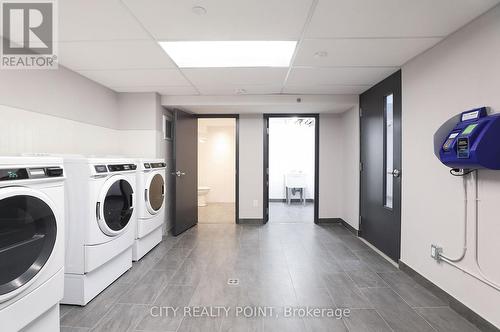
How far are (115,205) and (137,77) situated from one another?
1.46 meters

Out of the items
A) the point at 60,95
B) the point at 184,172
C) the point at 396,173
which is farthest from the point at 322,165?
the point at 60,95

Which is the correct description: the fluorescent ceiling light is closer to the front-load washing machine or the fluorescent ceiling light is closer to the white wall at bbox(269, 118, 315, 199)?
the front-load washing machine

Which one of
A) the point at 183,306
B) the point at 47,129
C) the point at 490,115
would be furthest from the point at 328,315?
the point at 47,129

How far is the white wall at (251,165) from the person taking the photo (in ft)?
12.9

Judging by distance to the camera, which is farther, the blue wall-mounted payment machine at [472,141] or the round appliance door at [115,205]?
the round appliance door at [115,205]

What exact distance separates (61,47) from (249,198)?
303cm

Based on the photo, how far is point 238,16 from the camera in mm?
1517

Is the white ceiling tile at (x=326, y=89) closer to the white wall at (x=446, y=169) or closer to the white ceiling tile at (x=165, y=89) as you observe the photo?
the white wall at (x=446, y=169)

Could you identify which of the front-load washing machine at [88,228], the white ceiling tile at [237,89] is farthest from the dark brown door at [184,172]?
the front-load washing machine at [88,228]

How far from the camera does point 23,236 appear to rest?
3.92 ft

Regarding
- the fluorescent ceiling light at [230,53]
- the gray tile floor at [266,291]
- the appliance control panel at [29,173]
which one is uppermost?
the fluorescent ceiling light at [230,53]

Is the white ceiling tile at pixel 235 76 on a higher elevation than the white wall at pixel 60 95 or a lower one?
higher

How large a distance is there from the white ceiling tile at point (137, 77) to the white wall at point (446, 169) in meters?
2.36

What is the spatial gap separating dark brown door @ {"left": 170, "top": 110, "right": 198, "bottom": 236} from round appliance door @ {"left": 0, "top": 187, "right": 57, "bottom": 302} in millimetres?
1958
